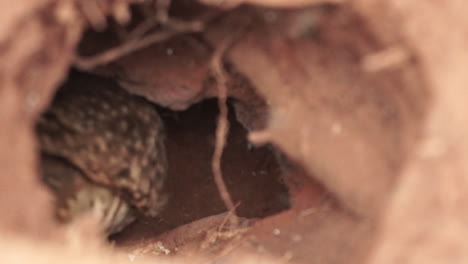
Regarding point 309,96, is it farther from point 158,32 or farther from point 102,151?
point 102,151

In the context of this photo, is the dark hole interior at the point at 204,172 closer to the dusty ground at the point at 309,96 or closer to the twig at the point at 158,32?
the dusty ground at the point at 309,96

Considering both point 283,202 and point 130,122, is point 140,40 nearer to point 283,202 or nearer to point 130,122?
point 130,122

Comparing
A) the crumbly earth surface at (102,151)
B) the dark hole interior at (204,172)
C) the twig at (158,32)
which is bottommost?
the dark hole interior at (204,172)

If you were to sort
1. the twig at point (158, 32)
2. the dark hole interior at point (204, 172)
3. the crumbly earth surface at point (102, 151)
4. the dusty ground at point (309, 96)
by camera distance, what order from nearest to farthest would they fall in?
the dusty ground at point (309, 96)
the twig at point (158, 32)
the crumbly earth surface at point (102, 151)
the dark hole interior at point (204, 172)

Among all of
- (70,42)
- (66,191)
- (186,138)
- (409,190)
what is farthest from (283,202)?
(70,42)

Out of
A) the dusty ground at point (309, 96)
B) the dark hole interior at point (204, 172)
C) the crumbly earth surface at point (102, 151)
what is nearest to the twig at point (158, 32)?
the dusty ground at point (309, 96)

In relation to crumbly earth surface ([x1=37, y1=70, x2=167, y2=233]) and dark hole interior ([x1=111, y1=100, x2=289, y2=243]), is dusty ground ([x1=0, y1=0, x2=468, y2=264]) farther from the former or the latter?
dark hole interior ([x1=111, y1=100, x2=289, y2=243])

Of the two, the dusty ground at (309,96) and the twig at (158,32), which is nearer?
the dusty ground at (309,96)
